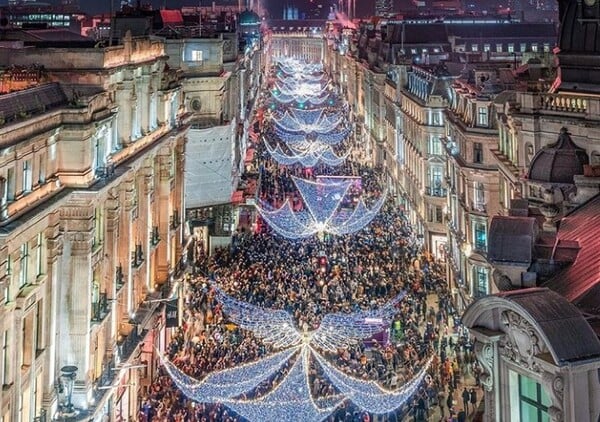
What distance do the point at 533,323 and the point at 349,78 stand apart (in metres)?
173

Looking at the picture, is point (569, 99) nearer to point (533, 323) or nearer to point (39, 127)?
point (533, 323)

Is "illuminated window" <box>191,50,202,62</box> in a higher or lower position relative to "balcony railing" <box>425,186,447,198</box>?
higher

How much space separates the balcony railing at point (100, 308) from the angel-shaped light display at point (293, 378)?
21.0ft

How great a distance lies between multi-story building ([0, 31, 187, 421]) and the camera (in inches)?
1035

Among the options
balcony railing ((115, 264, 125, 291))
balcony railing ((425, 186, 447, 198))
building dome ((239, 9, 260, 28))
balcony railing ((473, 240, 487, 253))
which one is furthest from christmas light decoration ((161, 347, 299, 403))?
building dome ((239, 9, 260, 28))

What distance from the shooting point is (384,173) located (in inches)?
4328

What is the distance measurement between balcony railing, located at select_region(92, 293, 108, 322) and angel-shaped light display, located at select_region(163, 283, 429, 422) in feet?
21.0

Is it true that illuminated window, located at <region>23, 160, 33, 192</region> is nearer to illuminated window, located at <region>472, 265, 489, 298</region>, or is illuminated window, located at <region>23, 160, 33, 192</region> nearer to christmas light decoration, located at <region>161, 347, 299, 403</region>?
christmas light decoration, located at <region>161, 347, 299, 403</region>

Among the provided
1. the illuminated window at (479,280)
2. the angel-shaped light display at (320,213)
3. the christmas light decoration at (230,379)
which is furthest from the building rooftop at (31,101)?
the angel-shaped light display at (320,213)

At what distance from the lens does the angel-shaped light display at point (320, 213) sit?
246 ft

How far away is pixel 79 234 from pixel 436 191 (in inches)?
1741

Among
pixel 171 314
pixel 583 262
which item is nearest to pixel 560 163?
pixel 583 262

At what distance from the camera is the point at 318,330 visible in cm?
4647

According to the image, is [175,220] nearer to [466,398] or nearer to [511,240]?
[466,398]
